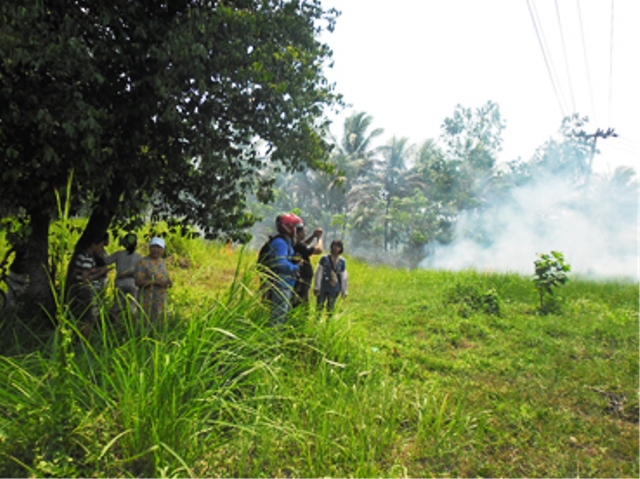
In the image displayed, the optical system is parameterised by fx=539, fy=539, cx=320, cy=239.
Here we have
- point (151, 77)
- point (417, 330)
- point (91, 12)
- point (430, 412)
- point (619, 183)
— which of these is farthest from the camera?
point (619, 183)

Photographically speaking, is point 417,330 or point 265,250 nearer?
point 265,250

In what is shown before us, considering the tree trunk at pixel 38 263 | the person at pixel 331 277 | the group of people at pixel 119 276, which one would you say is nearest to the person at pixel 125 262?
the group of people at pixel 119 276

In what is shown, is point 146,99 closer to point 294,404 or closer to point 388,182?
point 294,404

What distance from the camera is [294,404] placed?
3654 mm

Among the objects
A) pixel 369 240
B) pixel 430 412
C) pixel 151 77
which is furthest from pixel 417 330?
pixel 369 240

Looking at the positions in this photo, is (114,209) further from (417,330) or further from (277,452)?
(417,330)

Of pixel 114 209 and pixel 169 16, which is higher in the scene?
pixel 169 16

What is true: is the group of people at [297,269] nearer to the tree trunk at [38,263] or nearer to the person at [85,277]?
the person at [85,277]

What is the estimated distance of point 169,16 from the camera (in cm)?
555

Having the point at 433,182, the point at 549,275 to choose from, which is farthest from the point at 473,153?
the point at 549,275

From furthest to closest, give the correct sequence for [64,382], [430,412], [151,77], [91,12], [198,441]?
[91,12]
[151,77]
[430,412]
[198,441]
[64,382]

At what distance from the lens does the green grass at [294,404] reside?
308 cm

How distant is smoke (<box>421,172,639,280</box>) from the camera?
25.3m

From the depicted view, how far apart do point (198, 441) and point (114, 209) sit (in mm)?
3173
